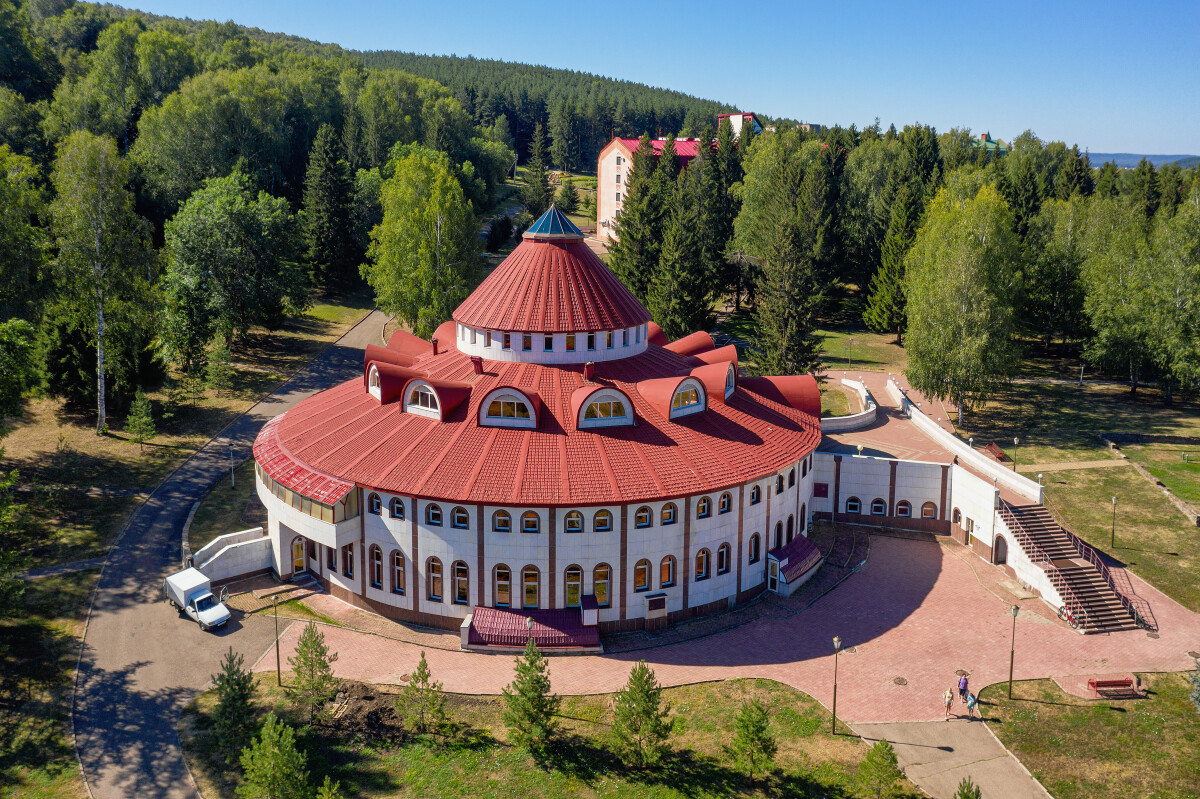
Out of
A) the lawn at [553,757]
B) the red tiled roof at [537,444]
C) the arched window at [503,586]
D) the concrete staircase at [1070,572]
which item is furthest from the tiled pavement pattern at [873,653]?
the red tiled roof at [537,444]

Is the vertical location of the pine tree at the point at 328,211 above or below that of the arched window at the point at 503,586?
above

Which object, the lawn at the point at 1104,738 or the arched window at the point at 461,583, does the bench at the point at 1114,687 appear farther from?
the arched window at the point at 461,583

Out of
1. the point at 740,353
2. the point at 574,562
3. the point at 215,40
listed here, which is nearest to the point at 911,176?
the point at 740,353

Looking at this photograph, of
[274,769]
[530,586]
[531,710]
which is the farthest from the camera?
[530,586]

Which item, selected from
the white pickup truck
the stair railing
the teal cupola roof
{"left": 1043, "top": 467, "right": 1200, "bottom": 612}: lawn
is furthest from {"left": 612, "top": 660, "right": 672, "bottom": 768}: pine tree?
{"left": 1043, "top": 467, "right": 1200, "bottom": 612}: lawn

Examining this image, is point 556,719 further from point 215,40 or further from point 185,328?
point 215,40

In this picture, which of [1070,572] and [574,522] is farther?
[1070,572]

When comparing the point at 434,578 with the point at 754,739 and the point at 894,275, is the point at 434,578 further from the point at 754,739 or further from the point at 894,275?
the point at 894,275

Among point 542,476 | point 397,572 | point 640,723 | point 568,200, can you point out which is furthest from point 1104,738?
point 568,200
